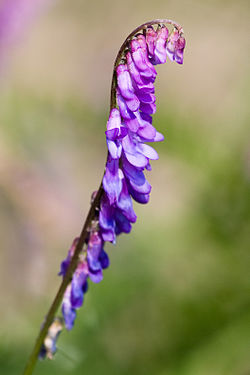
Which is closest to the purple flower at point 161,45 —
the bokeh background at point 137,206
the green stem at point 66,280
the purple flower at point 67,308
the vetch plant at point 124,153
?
the vetch plant at point 124,153

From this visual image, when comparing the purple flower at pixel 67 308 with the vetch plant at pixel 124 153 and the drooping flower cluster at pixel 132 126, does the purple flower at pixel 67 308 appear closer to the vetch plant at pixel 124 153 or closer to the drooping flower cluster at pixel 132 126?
the vetch plant at pixel 124 153

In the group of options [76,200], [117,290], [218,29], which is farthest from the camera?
[218,29]

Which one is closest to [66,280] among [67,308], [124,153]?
[67,308]

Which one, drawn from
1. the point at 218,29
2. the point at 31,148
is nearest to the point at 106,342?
the point at 31,148

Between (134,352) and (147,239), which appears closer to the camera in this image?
(134,352)

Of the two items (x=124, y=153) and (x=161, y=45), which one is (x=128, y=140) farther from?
(x=161, y=45)

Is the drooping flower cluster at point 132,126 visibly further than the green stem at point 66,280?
No

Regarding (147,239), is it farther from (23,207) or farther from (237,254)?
(23,207)
